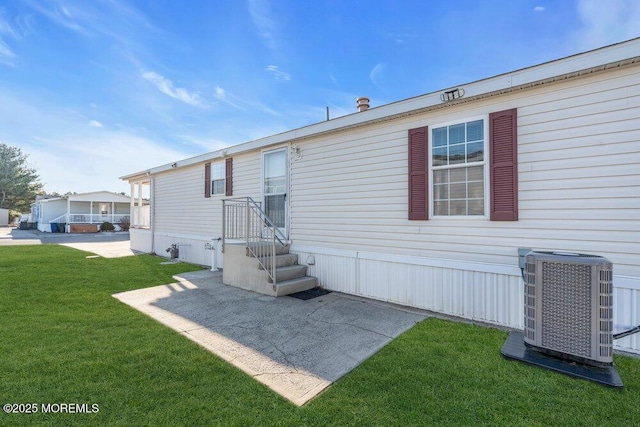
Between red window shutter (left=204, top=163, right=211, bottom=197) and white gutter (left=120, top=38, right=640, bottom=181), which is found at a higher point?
white gutter (left=120, top=38, right=640, bottom=181)

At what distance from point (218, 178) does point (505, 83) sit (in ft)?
22.1

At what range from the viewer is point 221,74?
862cm

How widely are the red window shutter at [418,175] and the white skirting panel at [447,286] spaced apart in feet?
2.43

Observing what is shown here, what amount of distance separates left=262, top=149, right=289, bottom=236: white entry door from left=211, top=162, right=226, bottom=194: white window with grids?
177 centimetres

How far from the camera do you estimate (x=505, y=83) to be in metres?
3.55

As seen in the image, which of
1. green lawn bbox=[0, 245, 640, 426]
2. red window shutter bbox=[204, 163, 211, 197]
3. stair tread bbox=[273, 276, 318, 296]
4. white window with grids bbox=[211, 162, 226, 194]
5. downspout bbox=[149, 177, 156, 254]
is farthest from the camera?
downspout bbox=[149, 177, 156, 254]

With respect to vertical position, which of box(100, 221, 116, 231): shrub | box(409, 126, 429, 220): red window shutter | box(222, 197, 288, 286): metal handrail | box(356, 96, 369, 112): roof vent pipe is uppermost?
box(356, 96, 369, 112): roof vent pipe

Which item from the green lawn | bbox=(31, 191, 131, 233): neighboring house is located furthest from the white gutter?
bbox=(31, 191, 131, 233): neighboring house

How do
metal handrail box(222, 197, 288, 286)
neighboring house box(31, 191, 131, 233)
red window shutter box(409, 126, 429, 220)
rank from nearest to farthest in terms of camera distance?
red window shutter box(409, 126, 429, 220) → metal handrail box(222, 197, 288, 286) → neighboring house box(31, 191, 131, 233)

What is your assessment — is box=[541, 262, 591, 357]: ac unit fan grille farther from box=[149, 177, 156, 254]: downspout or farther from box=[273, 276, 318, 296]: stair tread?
box=[149, 177, 156, 254]: downspout

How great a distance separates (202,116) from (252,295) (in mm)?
8618

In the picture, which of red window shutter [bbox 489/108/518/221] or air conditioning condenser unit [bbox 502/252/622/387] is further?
red window shutter [bbox 489/108/518/221]

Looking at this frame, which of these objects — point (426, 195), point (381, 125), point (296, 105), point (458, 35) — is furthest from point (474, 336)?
point (296, 105)

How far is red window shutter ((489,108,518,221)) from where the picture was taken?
11.6ft
